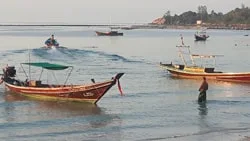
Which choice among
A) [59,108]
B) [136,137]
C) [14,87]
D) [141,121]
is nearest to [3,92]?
[14,87]

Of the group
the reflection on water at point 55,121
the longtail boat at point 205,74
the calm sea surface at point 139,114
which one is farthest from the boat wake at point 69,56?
the reflection on water at point 55,121

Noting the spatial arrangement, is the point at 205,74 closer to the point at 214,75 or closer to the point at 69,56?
the point at 214,75

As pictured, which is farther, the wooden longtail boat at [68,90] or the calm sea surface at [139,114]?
the wooden longtail boat at [68,90]

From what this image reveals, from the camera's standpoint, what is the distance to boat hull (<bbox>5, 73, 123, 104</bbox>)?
88.1 feet

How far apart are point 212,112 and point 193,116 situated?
1465 mm

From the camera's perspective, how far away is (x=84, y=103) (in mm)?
28078

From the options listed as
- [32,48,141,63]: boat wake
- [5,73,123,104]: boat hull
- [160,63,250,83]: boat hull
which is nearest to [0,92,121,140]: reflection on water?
[5,73,123,104]: boat hull

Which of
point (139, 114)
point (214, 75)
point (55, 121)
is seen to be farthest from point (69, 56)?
point (55, 121)

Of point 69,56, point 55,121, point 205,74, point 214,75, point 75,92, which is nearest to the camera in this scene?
point 55,121

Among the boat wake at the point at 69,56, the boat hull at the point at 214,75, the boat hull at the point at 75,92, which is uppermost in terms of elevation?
the boat hull at the point at 75,92

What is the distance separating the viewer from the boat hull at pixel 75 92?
26844 millimetres

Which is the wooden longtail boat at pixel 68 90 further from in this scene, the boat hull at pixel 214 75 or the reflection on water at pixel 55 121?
the boat hull at pixel 214 75

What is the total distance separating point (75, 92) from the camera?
2775cm

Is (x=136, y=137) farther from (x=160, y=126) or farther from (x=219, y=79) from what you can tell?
(x=219, y=79)
